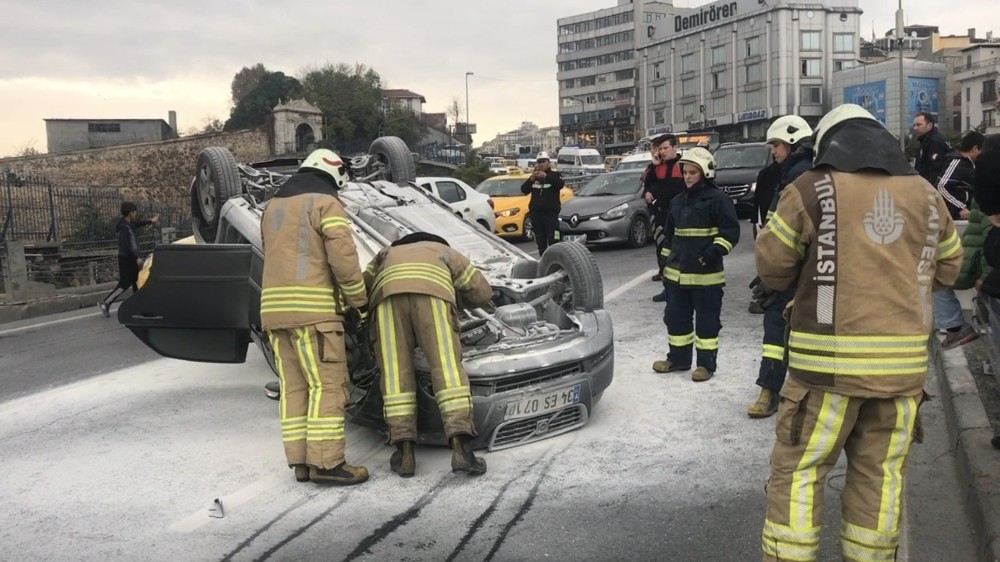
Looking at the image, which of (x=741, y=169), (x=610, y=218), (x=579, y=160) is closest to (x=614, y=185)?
(x=610, y=218)

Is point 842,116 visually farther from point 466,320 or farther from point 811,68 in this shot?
point 811,68

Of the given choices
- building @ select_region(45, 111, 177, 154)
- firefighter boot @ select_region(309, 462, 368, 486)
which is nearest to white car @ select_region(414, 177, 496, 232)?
firefighter boot @ select_region(309, 462, 368, 486)

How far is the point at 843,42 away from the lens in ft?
235

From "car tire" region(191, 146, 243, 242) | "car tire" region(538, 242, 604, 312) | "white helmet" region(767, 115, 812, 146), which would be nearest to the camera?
"white helmet" region(767, 115, 812, 146)

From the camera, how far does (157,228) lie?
18.8 metres

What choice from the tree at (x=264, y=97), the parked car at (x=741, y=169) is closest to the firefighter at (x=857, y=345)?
the parked car at (x=741, y=169)

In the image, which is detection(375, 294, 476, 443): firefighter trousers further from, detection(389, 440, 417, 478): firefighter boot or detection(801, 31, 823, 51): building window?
detection(801, 31, 823, 51): building window

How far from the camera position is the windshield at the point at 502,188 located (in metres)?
18.7

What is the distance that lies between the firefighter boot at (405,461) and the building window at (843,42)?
74.7m

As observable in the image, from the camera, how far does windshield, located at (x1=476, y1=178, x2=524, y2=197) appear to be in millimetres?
18739

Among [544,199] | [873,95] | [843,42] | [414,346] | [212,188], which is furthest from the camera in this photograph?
[843,42]

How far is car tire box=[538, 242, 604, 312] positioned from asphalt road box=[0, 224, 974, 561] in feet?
2.16

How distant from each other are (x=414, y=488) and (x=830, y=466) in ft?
7.32

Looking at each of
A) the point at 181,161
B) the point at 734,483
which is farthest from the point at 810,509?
the point at 181,161
